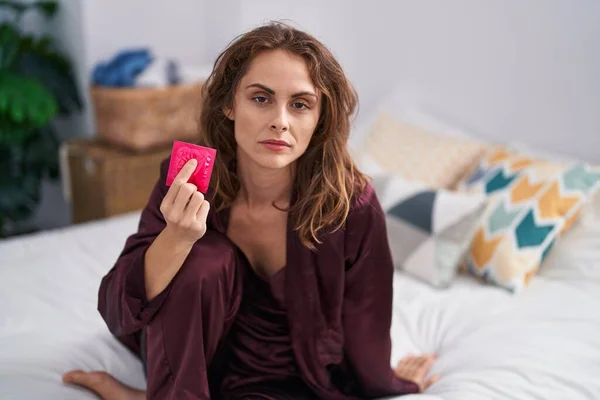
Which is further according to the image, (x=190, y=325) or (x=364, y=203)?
(x=364, y=203)

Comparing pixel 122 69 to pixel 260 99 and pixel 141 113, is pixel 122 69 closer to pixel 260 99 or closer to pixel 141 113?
pixel 141 113

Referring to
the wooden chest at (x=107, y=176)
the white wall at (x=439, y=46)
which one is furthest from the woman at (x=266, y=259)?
the wooden chest at (x=107, y=176)

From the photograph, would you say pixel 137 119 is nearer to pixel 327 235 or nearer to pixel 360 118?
pixel 360 118

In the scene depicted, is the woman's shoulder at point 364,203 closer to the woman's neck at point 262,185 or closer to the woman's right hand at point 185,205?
the woman's neck at point 262,185

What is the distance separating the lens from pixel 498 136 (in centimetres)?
220

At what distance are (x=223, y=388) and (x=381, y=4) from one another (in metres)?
1.71

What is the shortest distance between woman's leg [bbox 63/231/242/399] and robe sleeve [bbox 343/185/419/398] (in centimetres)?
23

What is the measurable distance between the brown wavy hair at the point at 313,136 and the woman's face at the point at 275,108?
0.02m

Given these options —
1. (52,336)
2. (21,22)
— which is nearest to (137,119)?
(21,22)

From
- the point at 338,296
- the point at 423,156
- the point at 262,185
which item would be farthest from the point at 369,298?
the point at 423,156

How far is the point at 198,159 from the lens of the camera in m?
0.99

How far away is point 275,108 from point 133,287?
37cm

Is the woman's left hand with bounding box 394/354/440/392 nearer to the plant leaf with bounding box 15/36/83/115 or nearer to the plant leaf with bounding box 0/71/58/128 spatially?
the plant leaf with bounding box 0/71/58/128

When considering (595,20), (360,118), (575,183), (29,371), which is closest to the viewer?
(29,371)
